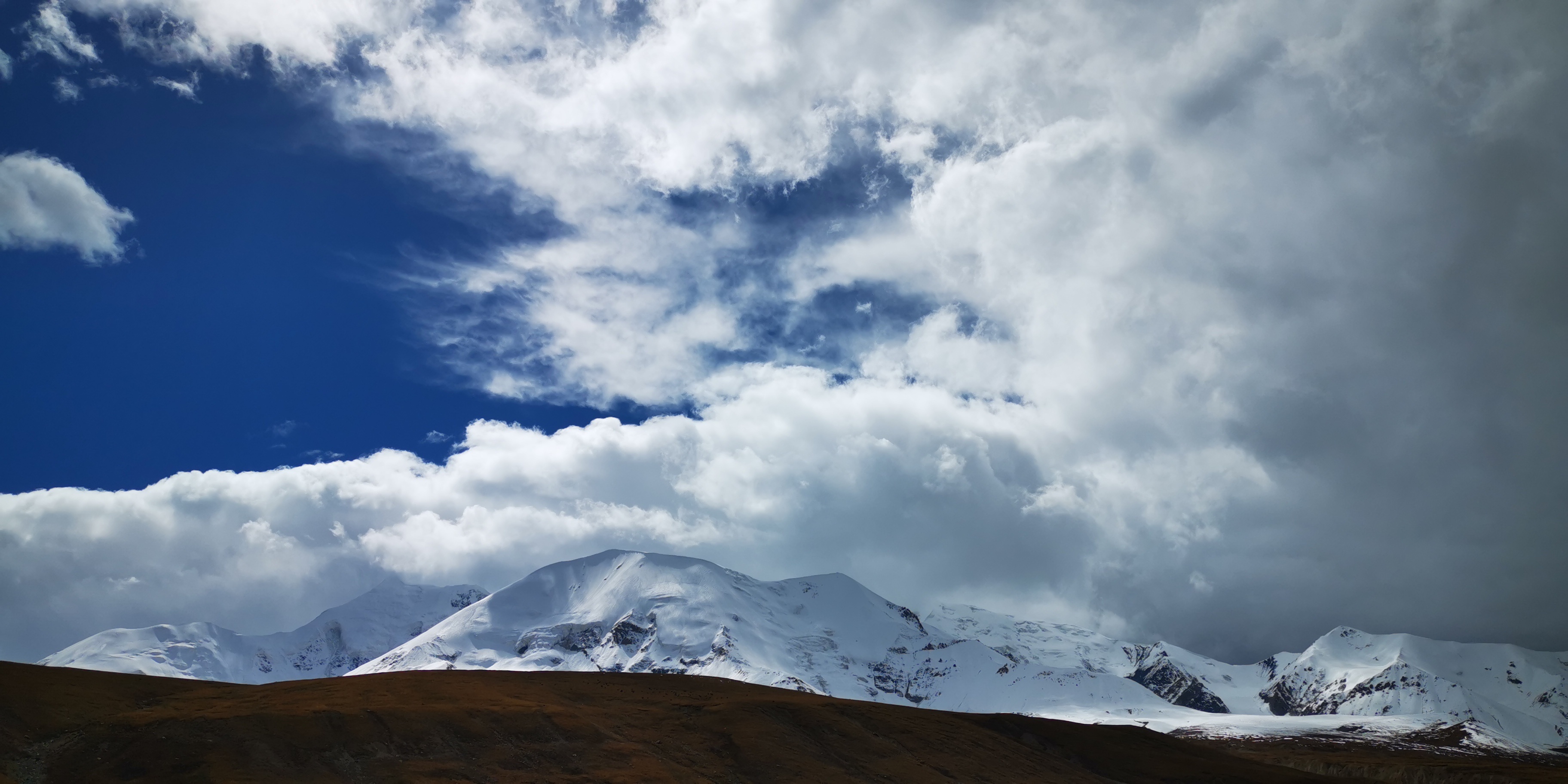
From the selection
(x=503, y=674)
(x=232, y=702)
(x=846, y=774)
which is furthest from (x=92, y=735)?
(x=846, y=774)

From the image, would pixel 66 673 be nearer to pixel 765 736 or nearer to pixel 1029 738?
pixel 765 736

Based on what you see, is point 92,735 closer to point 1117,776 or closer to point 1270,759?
point 1117,776

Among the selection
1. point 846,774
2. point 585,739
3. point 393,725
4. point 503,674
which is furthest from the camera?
point 503,674

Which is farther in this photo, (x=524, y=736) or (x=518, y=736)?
(x=524, y=736)

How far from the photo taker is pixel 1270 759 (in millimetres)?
188750

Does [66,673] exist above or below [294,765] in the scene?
above

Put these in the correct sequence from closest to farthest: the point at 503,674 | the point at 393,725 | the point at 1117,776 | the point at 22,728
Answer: the point at 22,728
the point at 393,725
the point at 503,674
the point at 1117,776

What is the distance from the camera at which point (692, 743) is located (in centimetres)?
7894

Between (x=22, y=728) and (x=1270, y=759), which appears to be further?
(x=1270, y=759)

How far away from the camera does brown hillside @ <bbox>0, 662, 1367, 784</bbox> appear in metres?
58.7

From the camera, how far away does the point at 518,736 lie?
7150cm

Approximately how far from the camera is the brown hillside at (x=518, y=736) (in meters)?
58.7

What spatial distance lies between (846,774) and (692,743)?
13.4 m

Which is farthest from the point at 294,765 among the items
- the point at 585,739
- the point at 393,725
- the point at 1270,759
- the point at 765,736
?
the point at 1270,759
